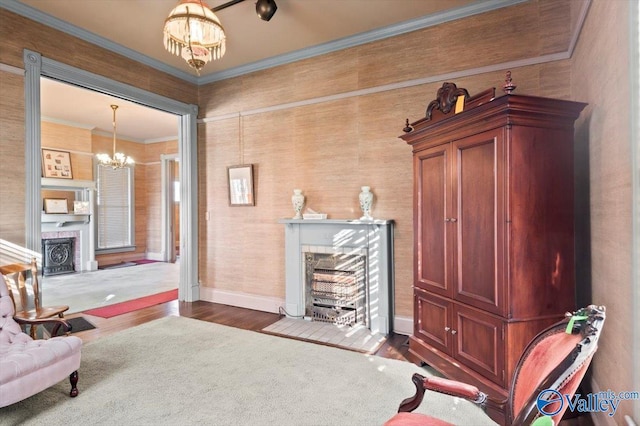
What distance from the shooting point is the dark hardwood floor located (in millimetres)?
3467

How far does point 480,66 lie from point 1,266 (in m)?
4.81

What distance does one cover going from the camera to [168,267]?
812 cm

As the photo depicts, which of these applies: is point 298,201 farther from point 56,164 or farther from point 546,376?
point 56,164

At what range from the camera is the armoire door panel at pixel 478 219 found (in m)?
2.21

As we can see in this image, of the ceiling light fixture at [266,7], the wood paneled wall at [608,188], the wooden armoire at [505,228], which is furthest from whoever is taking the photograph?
the ceiling light fixture at [266,7]

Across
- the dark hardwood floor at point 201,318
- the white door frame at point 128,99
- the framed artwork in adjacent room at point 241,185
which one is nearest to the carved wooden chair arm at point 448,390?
the dark hardwood floor at point 201,318

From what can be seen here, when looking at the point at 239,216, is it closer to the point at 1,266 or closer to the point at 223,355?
the point at 223,355

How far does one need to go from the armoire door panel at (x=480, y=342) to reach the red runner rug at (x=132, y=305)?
410cm

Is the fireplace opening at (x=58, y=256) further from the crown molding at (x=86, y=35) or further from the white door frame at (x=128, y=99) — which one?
the crown molding at (x=86, y=35)

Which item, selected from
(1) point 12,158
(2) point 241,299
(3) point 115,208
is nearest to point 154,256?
(3) point 115,208

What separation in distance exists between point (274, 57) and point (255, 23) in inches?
30.3

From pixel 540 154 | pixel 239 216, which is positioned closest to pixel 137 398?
pixel 239 216

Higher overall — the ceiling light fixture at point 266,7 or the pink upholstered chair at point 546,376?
the ceiling light fixture at point 266,7

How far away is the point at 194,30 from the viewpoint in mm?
2455
